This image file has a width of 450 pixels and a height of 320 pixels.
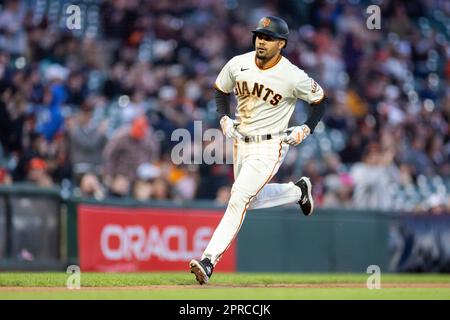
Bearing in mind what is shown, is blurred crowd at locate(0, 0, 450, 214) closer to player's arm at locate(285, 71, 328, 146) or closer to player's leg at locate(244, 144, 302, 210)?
player's leg at locate(244, 144, 302, 210)

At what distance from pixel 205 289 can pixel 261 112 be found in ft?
5.47

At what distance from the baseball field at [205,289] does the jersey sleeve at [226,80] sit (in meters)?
1.83

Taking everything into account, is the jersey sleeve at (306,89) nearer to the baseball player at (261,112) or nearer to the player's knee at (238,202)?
the baseball player at (261,112)

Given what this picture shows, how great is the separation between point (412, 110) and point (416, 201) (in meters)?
3.03

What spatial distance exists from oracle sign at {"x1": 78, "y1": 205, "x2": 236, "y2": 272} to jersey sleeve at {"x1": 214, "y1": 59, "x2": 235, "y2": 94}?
4.59 metres

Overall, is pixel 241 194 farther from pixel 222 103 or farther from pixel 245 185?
pixel 222 103

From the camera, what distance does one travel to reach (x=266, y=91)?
31.8 ft

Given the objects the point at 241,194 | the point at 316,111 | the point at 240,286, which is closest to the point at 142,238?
the point at 240,286

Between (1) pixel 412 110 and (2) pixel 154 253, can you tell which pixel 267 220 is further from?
(1) pixel 412 110

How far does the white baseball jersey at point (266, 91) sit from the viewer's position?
31.8 ft

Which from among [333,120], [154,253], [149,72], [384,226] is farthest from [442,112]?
[154,253]

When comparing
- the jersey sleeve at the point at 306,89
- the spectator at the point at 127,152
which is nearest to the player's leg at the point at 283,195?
the jersey sleeve at the point at 306,89

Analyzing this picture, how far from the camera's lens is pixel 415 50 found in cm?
2195

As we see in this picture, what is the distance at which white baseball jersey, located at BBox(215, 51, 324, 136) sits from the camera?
31.8ft
